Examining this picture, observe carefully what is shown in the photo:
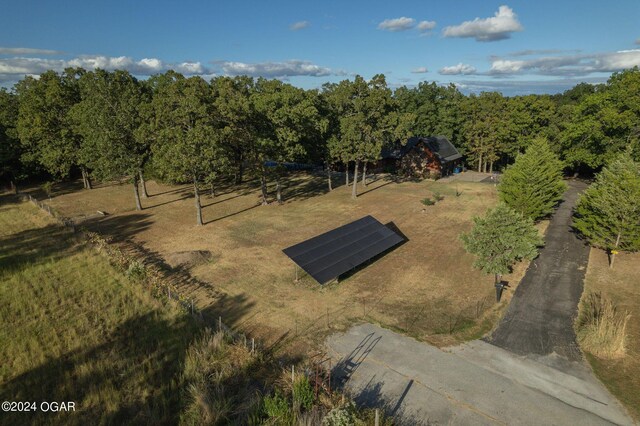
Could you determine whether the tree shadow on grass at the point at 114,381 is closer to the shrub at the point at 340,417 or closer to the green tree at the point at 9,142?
the shrub at the point at 340,417

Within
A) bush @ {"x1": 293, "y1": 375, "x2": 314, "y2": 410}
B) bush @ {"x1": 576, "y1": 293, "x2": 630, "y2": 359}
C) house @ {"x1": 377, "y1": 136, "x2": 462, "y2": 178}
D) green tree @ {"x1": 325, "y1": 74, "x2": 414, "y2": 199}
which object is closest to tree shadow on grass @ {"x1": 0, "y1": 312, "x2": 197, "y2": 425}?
bush @ {"x1": 293, "y1": 375, "x2": 314, "y2": 410}

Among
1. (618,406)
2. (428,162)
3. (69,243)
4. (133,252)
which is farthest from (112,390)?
(428,162)

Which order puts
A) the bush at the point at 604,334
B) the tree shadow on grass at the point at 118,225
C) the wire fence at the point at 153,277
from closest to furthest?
the bush at the point at 604,334, the wire fence at the point at 153,277, the tree shadow on grass at the point at 118,225

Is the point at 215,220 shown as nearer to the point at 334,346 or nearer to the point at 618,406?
the point at 334,346

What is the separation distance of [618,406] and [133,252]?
110 ft

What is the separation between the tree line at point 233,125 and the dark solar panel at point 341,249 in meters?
14.6

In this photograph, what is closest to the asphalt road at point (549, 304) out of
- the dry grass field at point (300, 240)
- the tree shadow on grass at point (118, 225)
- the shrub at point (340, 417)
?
the dry grass field at point (300, 240)

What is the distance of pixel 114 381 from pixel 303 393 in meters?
8.72

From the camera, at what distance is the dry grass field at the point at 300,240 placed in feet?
70.1

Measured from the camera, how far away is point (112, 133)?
3903 cm

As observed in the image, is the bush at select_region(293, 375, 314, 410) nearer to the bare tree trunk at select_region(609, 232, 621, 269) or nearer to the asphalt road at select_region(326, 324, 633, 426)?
the asphalt road at select_region(326, 324, 633, 426)

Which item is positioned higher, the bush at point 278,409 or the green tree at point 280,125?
the green tree at point 280,125

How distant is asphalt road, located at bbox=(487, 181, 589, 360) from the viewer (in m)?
18.7

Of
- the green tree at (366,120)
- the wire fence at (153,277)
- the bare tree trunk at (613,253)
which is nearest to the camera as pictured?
the wire fence at (153,277)
